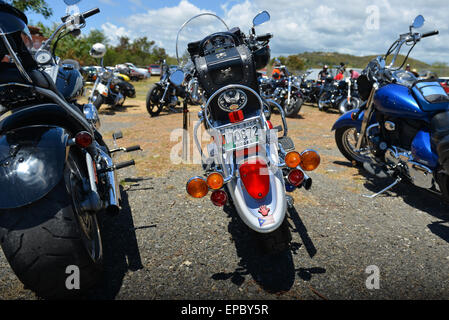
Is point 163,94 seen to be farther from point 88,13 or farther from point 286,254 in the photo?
point 286,254

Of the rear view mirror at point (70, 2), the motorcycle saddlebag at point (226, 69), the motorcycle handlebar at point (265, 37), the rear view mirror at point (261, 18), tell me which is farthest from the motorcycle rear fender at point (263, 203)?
the rear view mirror at point (70, 2)

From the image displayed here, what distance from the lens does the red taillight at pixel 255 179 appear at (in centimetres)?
194

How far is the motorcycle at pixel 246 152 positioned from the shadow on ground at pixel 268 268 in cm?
24

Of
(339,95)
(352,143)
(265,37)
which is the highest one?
(265,37)

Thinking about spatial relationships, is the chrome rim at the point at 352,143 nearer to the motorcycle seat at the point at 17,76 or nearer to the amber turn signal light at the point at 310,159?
the amber turn signal light at the point at 310,159

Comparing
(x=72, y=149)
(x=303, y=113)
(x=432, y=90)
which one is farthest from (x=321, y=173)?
(x=303, y=113)

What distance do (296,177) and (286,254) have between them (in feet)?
2.35

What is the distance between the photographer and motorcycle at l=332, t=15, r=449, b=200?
2.87m

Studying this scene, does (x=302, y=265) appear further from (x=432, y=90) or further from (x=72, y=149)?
(x=432, y=90)

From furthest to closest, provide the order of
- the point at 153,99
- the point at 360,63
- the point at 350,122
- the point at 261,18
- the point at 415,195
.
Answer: the point at 360,63, the point at 153,99, the point at 350,122, the point at 415,195, the point at 261,18

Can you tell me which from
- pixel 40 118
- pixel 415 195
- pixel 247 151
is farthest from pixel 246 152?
pixel 415 195

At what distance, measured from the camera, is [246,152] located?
7.48ft

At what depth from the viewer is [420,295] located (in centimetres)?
194

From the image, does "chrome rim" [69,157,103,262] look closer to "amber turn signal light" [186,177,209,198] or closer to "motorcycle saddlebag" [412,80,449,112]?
→ "amber turn signal light" [186,177,209,198]
